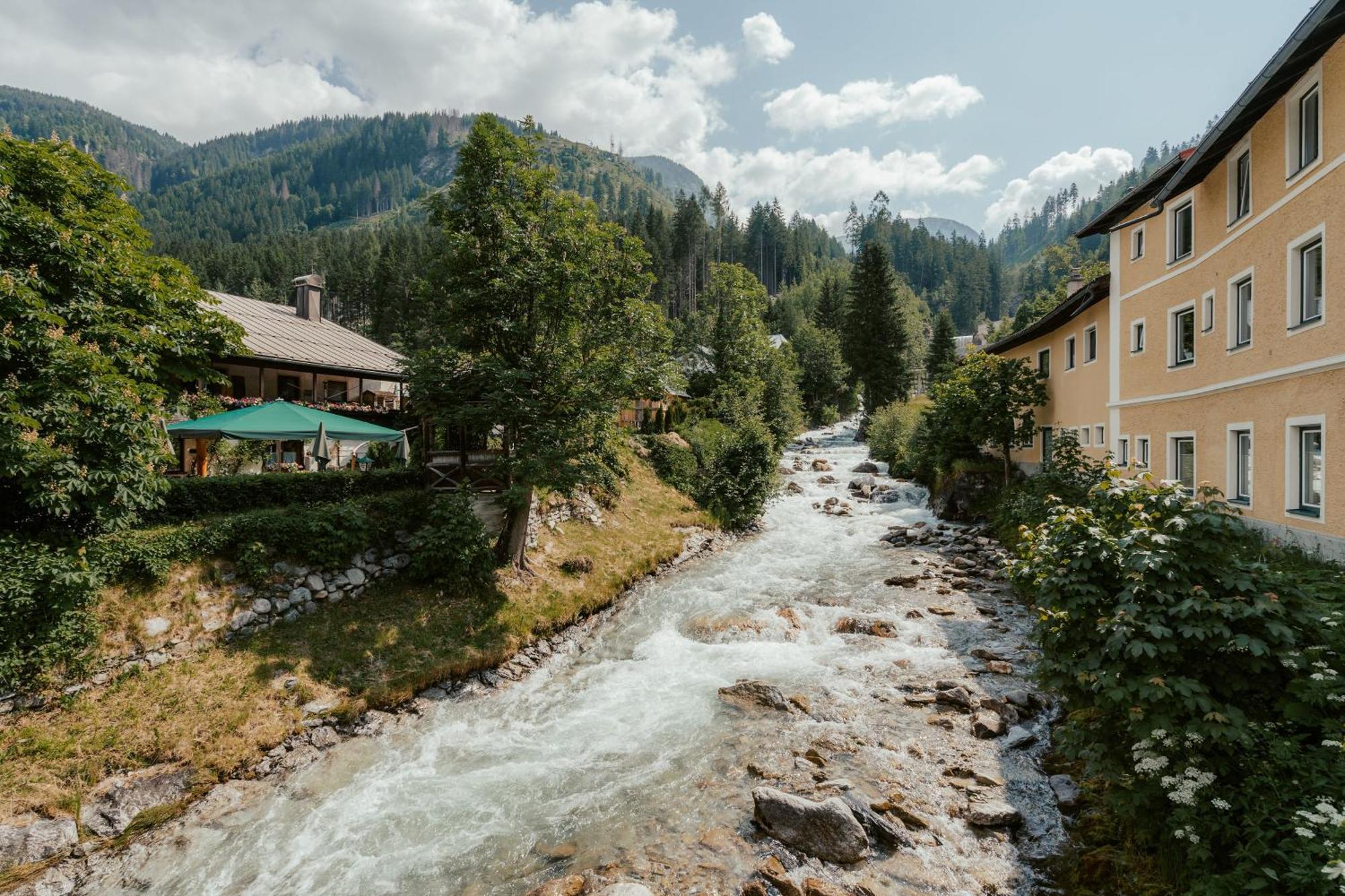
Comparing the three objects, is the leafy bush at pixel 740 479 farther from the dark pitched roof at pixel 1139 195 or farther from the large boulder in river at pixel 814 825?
the large boulder in river at pixel 814 825

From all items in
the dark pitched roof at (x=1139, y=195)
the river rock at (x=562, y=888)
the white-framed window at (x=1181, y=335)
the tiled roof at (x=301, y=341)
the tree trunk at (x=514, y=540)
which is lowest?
the river rock at (x=562, y=888)

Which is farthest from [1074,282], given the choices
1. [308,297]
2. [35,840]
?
[308,297]

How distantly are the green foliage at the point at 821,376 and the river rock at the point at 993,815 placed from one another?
2446 inches

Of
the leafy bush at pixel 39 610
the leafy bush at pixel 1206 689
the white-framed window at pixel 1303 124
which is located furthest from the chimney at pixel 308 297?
the white-framed window at pixel 1303 124

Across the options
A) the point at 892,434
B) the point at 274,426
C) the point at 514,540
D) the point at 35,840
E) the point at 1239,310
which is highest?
the point at 1239,310

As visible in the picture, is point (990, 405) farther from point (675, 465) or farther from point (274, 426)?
point (274, 426)

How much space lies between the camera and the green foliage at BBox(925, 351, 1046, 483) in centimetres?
2838

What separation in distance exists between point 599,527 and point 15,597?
48.1 feet

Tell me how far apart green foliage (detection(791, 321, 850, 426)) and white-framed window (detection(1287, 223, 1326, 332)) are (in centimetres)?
5604

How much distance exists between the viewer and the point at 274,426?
47.5ft

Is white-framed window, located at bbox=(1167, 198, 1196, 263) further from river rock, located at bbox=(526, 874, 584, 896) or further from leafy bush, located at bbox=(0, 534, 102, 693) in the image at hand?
leafy bush, located at bbox=(0, 534, 102, 693)

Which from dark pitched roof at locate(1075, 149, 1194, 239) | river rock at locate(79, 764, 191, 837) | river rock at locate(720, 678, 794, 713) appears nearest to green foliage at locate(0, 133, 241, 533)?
river rock at locate(79, 764, 191, 837)

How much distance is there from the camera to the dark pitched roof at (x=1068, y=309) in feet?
71.4

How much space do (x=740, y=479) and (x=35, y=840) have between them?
81.1 feet
